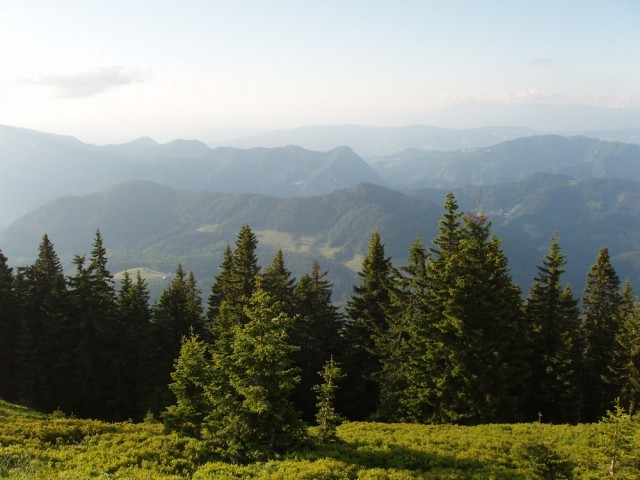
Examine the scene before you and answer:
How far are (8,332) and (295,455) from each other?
45997 millimetres

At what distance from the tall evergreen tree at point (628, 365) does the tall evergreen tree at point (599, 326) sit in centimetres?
177

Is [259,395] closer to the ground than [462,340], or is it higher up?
higher up

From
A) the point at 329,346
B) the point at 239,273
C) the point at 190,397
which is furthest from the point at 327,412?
the point at 329,346

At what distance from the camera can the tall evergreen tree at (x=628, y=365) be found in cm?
3722

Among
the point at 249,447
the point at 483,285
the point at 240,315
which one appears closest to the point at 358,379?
the point at 240,315

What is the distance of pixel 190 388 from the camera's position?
80.6 ft

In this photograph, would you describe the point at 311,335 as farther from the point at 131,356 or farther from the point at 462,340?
the point at 131,356

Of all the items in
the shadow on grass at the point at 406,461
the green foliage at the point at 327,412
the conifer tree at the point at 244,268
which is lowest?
the shadow on grass at the point at 406,461

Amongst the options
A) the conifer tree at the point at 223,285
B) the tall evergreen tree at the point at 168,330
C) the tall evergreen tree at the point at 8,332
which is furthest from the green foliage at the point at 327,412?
the tall evergreen tree at the point at 8,332

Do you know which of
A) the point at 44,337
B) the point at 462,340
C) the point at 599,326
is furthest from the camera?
the point at 44,337

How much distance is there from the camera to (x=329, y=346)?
4884cm

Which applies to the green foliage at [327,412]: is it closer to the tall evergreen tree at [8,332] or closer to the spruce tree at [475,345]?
the spruce tree at [475,345]

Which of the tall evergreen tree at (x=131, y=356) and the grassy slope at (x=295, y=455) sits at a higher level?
the grassy slope at (x=295, y=455)

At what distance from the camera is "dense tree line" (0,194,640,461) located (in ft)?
67.4
